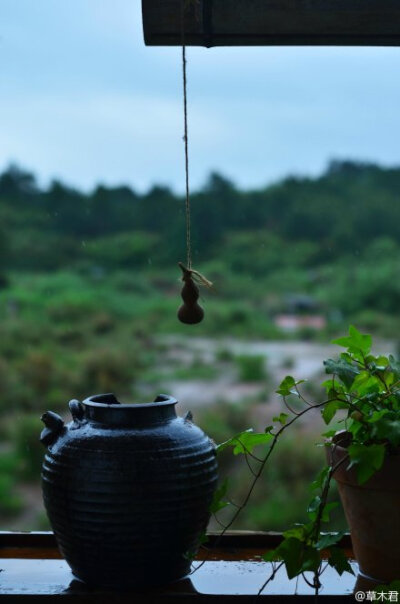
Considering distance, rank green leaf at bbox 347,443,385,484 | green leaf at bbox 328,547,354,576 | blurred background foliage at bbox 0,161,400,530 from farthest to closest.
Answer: blurred background foliage at bbox 0,161,400,530, green leaf at bbox 328,547,354,576, green leaf at bbox 347,443,385,484

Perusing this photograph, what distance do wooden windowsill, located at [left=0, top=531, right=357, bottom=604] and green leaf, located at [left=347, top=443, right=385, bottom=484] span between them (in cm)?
23

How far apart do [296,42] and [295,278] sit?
127 inches

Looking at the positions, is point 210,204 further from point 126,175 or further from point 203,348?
point 203,348

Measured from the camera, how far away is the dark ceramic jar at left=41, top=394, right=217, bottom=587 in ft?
3.21

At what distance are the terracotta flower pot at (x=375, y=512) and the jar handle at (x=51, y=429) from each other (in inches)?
14.9

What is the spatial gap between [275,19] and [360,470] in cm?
66

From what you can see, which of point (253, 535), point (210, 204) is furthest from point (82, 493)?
point (210, 204)

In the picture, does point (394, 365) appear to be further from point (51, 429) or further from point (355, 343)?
point (51, 429)

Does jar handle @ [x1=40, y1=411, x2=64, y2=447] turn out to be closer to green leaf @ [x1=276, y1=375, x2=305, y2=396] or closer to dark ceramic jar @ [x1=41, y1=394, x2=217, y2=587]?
dark ceramic jar @ [x1=41, y1=394, x2=217, y2=587]

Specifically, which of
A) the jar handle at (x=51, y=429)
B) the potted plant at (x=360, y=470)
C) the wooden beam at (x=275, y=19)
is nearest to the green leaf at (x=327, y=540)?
the potted plant at (x=360, y=470)

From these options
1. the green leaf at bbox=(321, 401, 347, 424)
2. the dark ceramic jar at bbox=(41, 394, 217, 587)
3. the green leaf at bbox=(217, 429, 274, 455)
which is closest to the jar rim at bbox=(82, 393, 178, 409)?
the dark ceramic jar at bbox=(41, 394, 217, 587)

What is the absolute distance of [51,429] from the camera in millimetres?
1063

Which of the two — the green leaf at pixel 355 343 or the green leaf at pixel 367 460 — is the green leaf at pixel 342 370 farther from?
the green leaf at pixel 367 460

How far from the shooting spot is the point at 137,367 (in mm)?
4605
